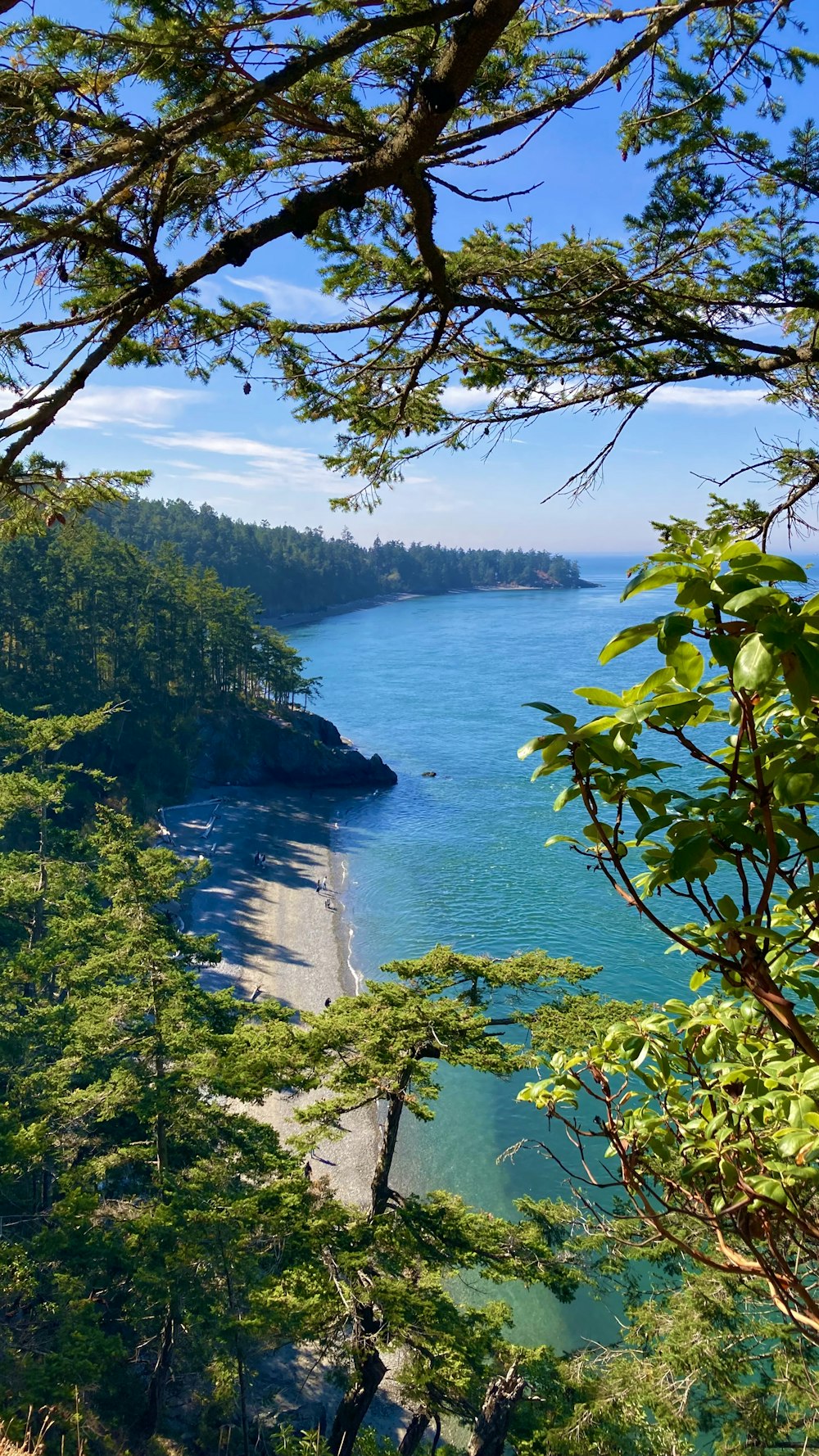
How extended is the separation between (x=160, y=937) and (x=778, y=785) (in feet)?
35.4

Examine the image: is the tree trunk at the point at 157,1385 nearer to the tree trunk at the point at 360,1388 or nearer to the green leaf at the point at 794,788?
the tree trunk at the point at 360,1388

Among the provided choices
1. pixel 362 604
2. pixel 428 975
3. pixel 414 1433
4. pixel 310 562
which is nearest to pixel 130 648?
pixel 428 975

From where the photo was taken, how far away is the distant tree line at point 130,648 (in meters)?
31.4

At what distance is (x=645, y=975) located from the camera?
2073 centimetres

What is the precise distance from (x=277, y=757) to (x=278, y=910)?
14.5m

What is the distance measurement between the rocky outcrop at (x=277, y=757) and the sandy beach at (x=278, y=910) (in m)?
1.31

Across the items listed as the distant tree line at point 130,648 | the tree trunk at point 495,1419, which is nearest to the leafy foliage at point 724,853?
the tree trunk at point 495,1419

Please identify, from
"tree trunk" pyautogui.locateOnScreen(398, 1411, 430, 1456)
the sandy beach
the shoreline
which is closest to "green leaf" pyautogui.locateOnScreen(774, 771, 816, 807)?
"tree trunk" pyautogui.locateOnScreen(398, 1411, 430, 1456)

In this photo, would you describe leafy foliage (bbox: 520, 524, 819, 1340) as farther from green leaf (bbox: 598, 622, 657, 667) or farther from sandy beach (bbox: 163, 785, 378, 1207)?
sandy beach (bbox: 163, 785, 378, 1207)

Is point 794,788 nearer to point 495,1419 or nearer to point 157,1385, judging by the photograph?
point 495,1419

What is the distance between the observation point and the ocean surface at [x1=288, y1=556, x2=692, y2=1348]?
15695mm

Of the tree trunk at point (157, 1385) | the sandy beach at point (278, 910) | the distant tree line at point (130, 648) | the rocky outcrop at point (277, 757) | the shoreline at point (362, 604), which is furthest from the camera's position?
the shoreline at point (362, 604)

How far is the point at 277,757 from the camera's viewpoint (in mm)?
39969

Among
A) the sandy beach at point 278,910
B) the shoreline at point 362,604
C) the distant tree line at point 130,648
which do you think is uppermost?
the shoreline at point 362,604
